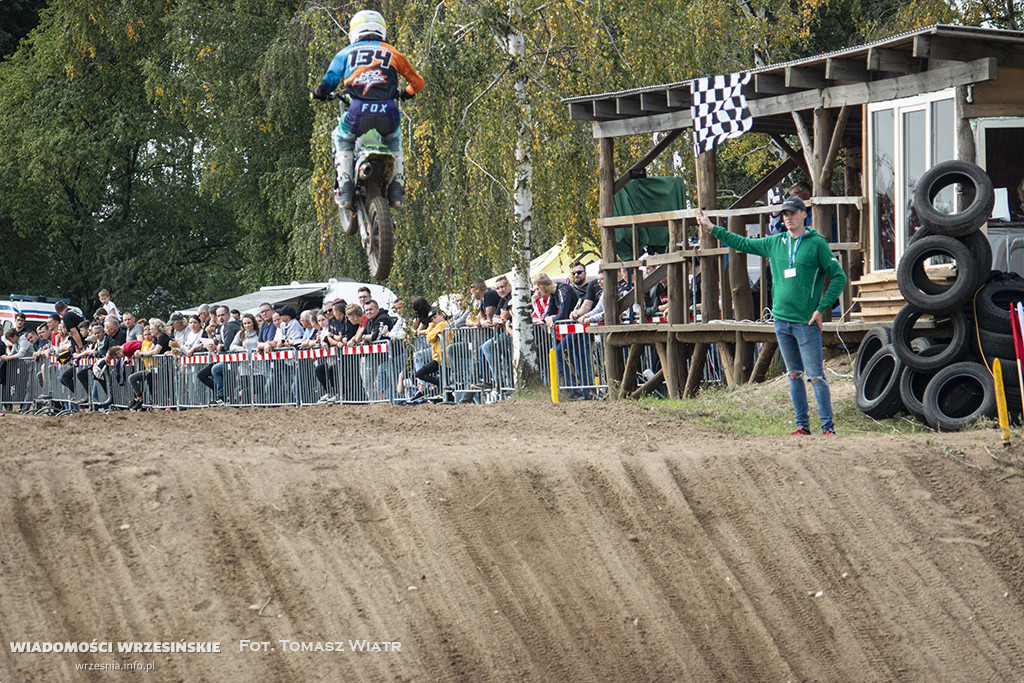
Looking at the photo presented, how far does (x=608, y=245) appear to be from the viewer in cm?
1568

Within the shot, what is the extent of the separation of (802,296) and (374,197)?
4026 millimetres

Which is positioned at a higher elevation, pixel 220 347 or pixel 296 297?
pixel 296 297

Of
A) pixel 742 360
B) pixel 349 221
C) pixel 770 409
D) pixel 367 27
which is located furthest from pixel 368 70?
pixel 742 360

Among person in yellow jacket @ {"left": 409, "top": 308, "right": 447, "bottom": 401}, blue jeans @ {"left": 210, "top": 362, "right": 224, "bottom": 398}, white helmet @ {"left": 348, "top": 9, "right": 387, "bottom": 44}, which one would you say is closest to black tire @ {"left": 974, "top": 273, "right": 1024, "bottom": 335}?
white helmet @ {"left": 348, "top": 9, "right": 387, "bottom": 44}

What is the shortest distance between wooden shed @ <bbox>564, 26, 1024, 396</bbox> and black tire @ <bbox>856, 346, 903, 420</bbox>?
100 cm

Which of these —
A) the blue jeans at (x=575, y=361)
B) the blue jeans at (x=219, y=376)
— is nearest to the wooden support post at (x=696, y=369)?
the blue jeans at (x=575, y=361)

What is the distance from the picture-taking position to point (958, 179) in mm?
10594

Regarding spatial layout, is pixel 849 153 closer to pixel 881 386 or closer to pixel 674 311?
pixel 674 311

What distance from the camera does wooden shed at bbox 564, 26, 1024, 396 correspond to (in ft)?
37.9

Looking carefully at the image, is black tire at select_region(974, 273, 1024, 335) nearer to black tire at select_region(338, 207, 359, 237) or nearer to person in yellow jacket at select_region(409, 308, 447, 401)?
black tire at select_region(338, 207, 359, 237)

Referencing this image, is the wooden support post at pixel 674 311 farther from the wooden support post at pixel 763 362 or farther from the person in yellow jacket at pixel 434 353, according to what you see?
the person in yellow jacket at pixel 434 353

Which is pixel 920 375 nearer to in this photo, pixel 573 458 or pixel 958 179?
pixel 958 179

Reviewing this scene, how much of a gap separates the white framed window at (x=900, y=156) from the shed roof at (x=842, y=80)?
18cm

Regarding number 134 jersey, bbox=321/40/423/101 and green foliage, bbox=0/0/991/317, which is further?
green foliage, bbox=0/0/991/317
